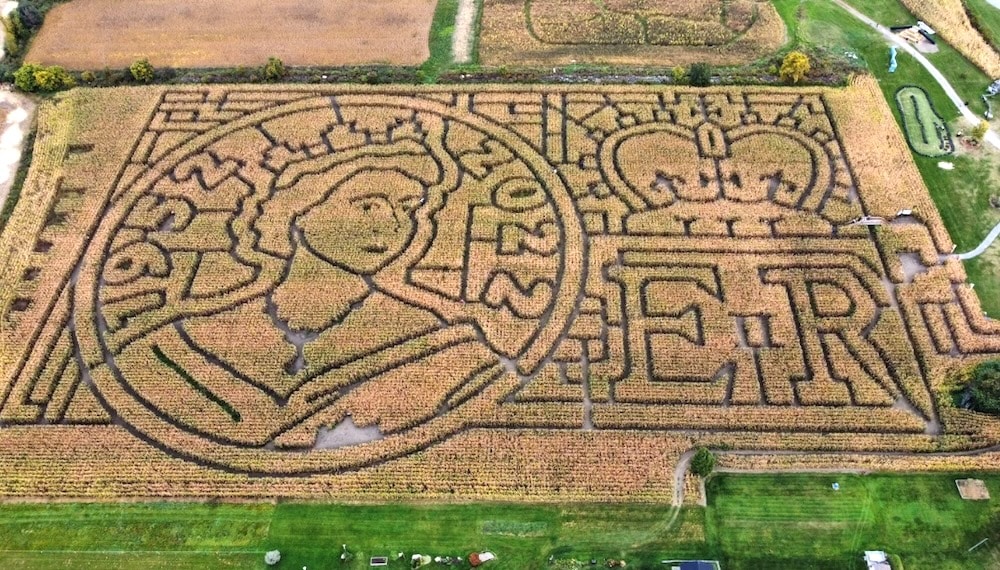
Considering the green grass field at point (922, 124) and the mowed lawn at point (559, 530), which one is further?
the green grass field at point (922, 124)

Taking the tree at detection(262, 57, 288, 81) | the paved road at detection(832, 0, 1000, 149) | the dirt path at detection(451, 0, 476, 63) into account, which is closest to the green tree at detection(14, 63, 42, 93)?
the tree at detection(262, 57, 288, 81)

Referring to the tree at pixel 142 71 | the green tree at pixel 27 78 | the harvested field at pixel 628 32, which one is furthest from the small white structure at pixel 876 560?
the green tree at pixel 27 78

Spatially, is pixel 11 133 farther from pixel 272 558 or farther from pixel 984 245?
pixel 984 245

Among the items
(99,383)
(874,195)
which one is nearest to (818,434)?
(874,195)

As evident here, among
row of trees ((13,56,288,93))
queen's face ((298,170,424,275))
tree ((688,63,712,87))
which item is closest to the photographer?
queen's face ((298,170,424,275))

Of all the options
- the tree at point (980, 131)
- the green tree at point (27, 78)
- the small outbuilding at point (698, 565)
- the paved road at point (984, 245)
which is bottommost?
the small outbuilding at point (698, 565)

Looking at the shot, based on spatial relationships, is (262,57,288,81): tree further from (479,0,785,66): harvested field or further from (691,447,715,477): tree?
(691,447,715,477): tree

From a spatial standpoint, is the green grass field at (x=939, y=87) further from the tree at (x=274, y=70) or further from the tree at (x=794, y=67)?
the tree at (x=274, y=70)
